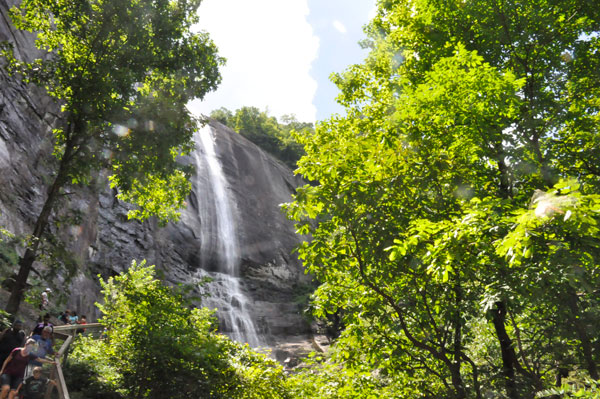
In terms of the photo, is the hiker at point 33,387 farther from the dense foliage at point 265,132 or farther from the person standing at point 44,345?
the dense foliage at point 265,132

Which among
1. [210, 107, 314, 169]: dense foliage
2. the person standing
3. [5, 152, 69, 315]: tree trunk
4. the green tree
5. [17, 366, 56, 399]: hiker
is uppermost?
[210, 107, 314, 169]: dense foliage

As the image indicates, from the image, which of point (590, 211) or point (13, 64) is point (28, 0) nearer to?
point (13, 64)

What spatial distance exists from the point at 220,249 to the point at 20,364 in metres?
25.8

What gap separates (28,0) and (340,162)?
9.47m

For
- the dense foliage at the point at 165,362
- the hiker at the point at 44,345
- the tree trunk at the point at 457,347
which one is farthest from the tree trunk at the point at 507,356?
the hiker at the point at 44,345

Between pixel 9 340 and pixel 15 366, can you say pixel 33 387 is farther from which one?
pixel 9 340

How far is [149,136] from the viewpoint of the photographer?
11289mm

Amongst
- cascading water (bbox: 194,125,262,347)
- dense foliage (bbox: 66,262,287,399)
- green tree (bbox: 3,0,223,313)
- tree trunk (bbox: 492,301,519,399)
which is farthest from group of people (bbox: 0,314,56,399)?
cascading water (bbox: 194,125,262,347)

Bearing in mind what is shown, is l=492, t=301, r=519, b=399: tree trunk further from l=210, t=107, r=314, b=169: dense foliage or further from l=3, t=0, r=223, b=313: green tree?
l=210, t=107, r=314, b=169: dense foliage

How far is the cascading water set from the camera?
28000 millimetres

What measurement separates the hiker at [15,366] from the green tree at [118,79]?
9.83ft

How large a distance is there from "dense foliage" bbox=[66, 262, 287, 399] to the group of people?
131 cm

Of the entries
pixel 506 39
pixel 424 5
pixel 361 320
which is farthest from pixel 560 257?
pixel 424 5

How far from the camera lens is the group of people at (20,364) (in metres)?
7.16
